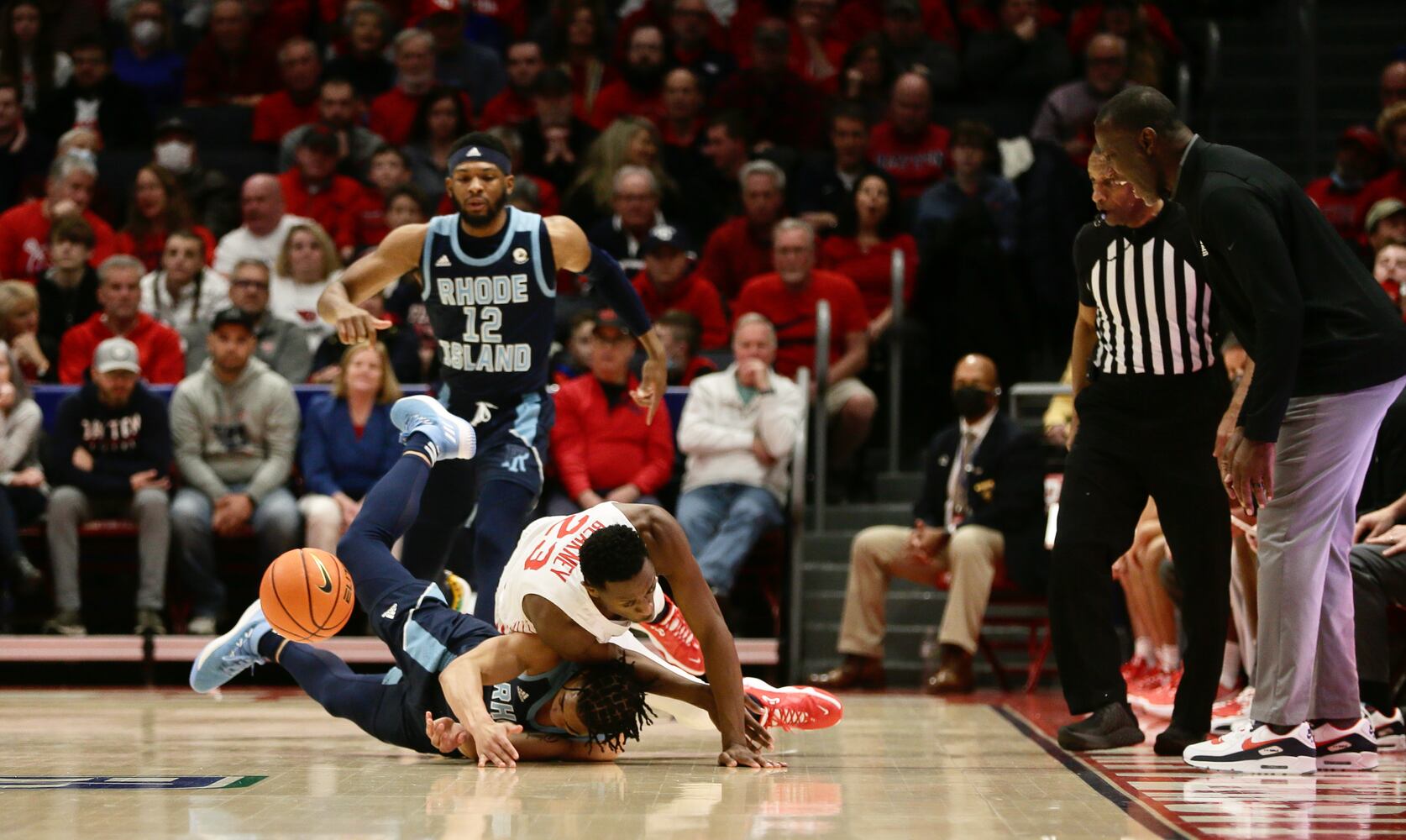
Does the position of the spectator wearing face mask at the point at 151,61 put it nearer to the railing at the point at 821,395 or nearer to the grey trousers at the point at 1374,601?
the railing at the point at 821,395

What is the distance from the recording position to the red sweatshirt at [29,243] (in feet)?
33.4

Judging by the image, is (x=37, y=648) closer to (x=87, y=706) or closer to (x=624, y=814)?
(x=87, y=706)

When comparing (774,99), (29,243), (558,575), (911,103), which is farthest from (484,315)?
(774,99)

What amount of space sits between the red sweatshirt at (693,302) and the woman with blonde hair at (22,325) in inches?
127

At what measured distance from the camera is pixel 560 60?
11.9m

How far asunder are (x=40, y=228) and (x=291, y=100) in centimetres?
205

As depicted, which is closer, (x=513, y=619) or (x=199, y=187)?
(x=513, y=619)

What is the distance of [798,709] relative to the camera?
511cm

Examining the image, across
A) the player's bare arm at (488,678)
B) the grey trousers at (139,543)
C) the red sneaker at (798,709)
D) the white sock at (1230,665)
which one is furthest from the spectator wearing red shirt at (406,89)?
the player's bare arm at (488,678)

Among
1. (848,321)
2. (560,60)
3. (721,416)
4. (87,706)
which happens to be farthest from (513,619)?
(560,60)

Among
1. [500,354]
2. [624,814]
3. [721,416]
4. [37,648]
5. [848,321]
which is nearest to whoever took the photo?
[624,814]

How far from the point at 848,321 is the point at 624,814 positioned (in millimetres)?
5791

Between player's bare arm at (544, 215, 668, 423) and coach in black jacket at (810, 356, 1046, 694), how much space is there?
2.25 m

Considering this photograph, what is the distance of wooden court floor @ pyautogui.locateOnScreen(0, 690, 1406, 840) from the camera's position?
374cm
